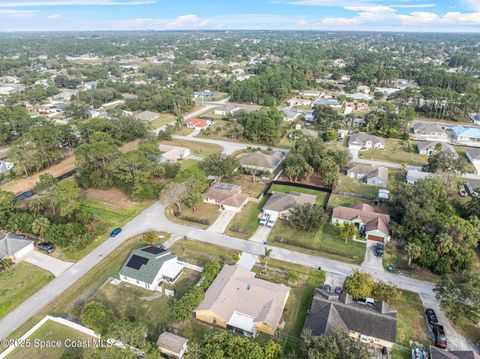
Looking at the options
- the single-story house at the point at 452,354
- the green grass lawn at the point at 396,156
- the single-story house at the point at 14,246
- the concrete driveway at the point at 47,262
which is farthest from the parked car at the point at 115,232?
the green grass lawn at the point at 396,156

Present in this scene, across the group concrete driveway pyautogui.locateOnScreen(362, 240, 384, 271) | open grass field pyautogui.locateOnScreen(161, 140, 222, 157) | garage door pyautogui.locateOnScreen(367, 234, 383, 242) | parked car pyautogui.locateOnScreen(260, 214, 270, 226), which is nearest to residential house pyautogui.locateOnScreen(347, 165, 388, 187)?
garage door pyautogui.locateOnScreen(367, 234, 383, 242)

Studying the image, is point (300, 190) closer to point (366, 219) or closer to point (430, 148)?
point (366, 219)

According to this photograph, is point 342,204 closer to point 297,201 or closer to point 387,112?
point 297,201

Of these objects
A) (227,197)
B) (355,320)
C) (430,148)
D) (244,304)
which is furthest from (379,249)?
(430,148)

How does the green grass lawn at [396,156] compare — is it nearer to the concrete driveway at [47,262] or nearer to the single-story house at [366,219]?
the single-story house at [366,219]

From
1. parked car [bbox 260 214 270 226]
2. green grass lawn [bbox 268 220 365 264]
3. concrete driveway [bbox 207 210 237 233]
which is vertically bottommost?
green grass lawn [bbox 268 220 365 264]

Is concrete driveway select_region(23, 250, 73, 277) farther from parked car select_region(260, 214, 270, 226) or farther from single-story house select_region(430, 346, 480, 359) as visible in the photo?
single-story house select_region(430, 346, 480, 359)
